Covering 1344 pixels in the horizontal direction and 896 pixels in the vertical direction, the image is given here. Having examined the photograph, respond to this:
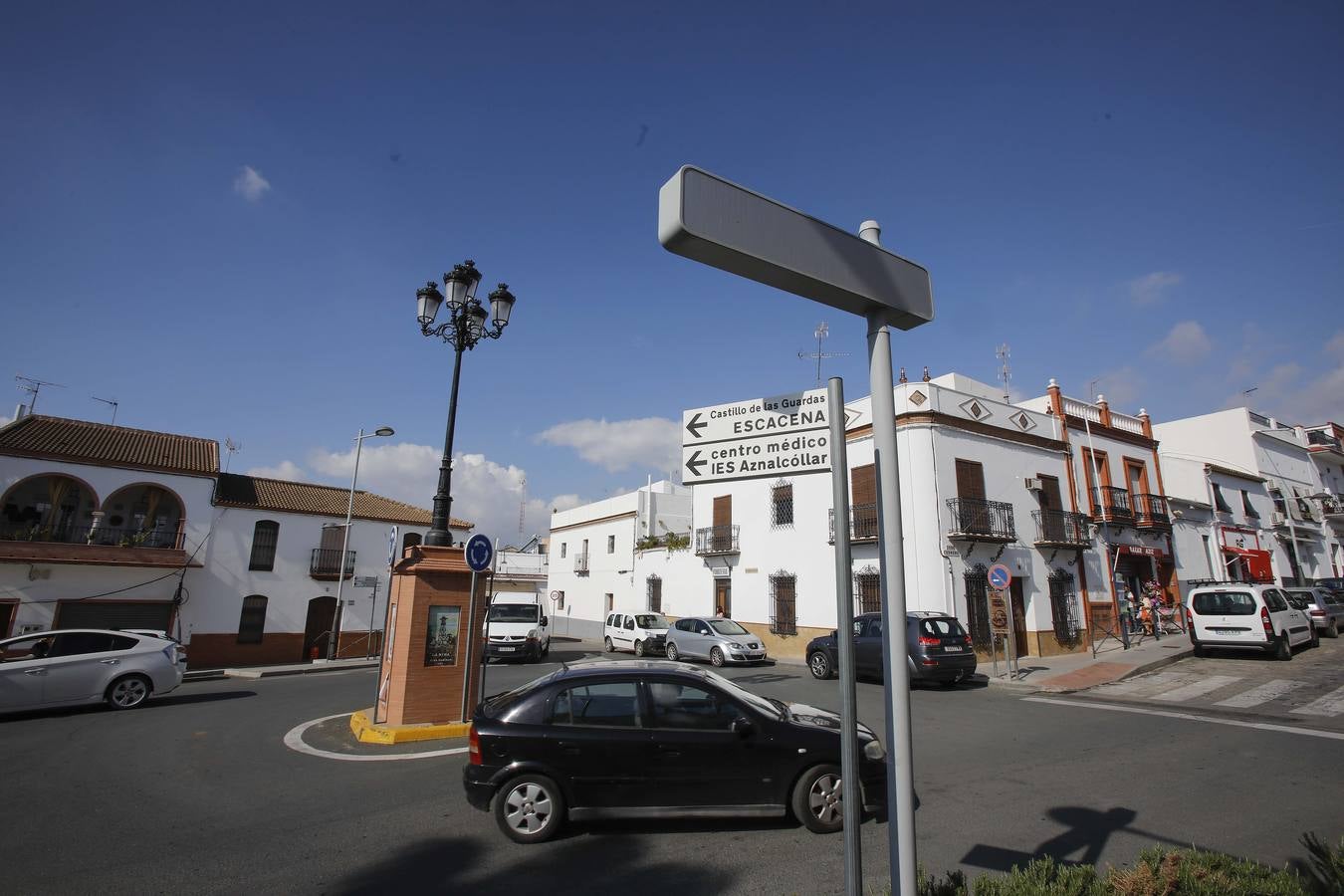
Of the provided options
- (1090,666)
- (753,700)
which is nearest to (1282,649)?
(1090,666)

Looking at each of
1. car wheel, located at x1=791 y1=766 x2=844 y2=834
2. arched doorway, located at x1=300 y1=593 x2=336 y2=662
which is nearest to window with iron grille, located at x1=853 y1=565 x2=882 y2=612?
car wheel, located at x1=791 y1=766 x2=844 y2=834

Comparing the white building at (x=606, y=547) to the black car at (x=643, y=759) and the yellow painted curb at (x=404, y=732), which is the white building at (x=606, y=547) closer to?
the yellow painted curb at (x=404, y=732)

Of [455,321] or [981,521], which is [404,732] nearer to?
[455,321]

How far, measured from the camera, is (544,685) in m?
5.73

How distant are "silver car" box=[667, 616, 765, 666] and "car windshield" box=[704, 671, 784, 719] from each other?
13.4m

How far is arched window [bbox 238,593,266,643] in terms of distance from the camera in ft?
75.0

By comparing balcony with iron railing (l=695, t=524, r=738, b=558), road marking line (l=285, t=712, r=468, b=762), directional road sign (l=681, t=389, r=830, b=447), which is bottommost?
road marking line (l=285, t=712, r=468, b=762)

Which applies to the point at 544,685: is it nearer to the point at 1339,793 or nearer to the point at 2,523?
the point at 1339,793

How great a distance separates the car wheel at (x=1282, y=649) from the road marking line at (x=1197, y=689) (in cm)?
269

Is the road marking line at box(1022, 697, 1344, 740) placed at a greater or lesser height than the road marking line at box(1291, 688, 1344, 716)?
lesser

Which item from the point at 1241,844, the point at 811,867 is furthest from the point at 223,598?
the point at 1241,844

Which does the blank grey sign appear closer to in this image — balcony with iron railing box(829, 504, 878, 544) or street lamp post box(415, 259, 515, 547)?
street lamp post box(415, 259, 515, 547)

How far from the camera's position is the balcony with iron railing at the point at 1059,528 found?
69.3ft

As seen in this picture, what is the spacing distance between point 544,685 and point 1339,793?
7.57 meters
